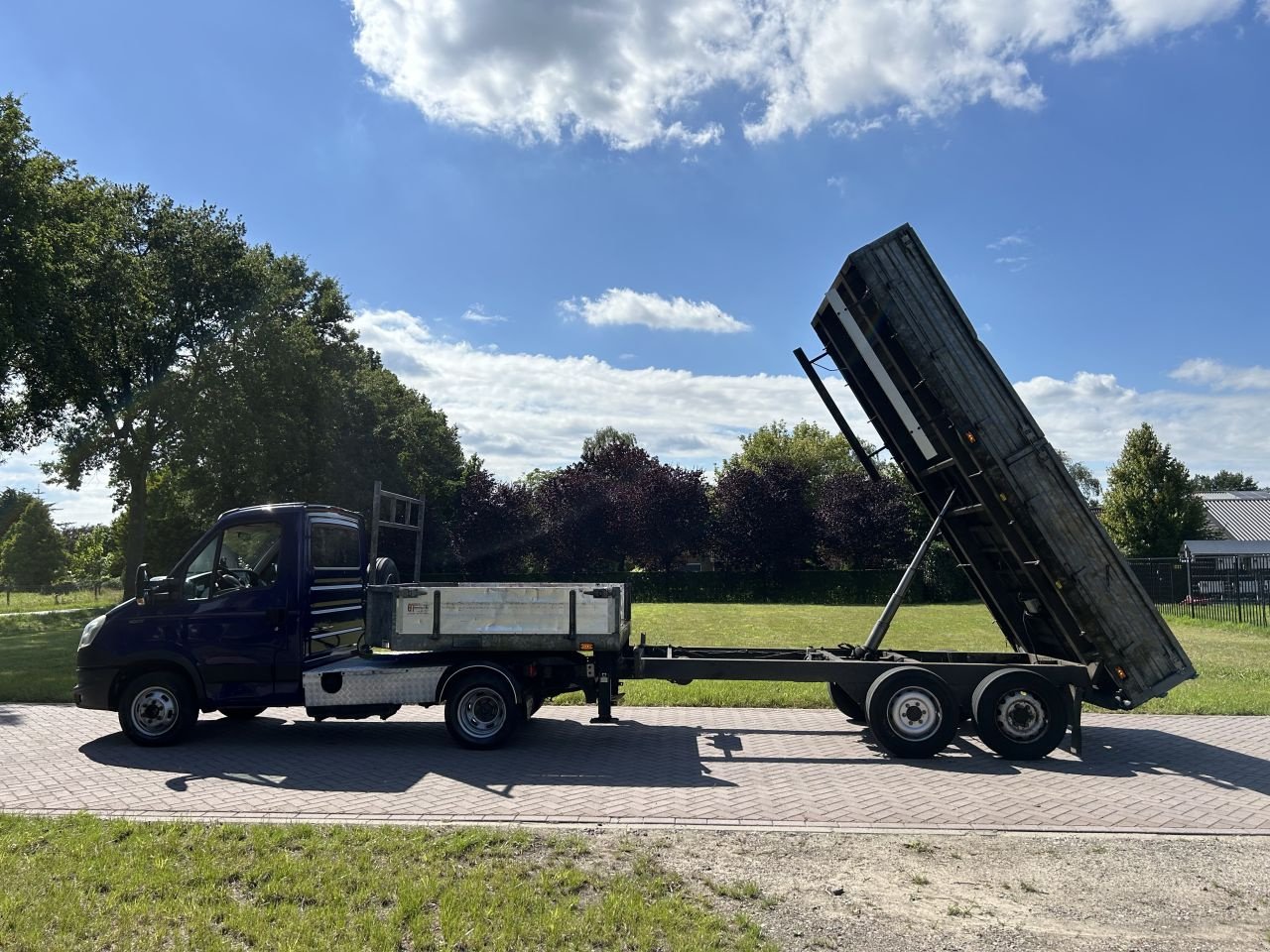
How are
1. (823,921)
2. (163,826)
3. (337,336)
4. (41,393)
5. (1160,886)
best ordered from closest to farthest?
(823,921), (1160,886), (163,826), (41,393), (337,336)

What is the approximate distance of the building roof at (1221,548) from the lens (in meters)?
38.0

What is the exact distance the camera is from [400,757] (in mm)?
8625

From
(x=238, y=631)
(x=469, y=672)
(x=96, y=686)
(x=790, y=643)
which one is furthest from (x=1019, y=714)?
(x=790, y=643)

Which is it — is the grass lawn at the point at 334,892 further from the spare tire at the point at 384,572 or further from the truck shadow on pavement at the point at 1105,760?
the spare tire at the point at 384,572

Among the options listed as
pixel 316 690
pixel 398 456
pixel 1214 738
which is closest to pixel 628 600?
pixel 316 690

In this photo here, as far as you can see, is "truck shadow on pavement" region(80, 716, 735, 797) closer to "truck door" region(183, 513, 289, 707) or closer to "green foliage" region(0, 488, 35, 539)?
"truck door" region(183, 513, 289, 707)

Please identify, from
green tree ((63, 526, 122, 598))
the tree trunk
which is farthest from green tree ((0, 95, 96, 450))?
green tree ((63, 526, 122, 598))

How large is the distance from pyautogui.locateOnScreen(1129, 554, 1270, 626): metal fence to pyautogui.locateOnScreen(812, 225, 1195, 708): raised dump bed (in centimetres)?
1563

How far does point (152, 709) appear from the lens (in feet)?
29.7

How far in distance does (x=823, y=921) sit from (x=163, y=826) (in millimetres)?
4333

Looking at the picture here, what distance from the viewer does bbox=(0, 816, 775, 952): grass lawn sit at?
4.31 metres

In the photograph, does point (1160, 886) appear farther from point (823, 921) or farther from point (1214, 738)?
point (1214, 738)

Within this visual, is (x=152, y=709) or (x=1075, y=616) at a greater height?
(x=1075, y=616)

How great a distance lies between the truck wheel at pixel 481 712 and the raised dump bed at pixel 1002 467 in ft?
16.4
